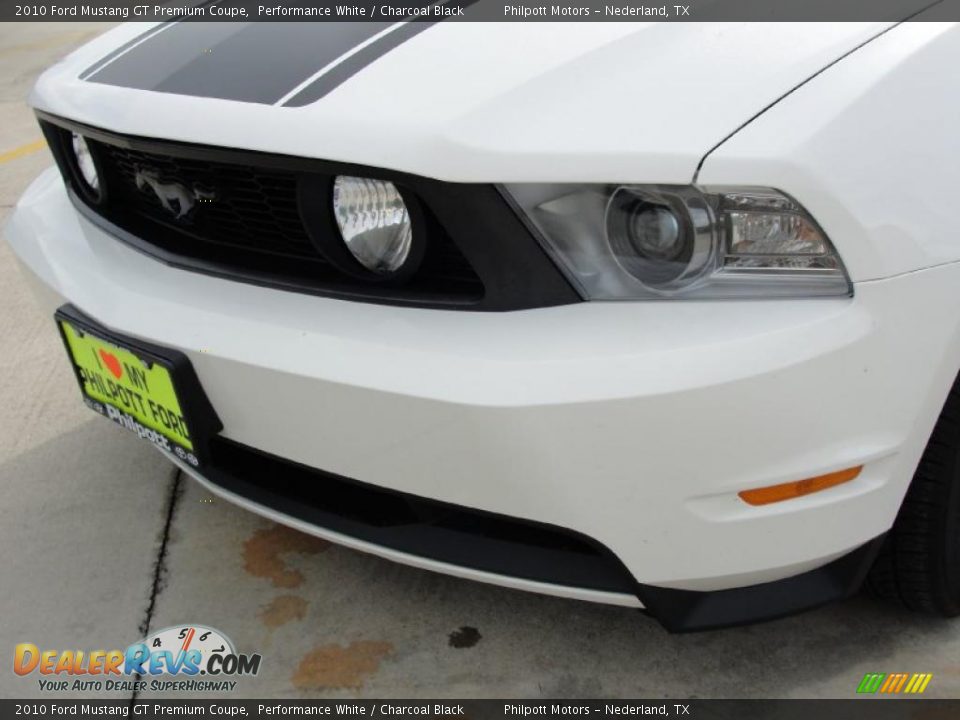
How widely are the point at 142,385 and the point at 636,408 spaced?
3.10 feet

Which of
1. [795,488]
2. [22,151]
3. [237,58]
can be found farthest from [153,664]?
[22,151]

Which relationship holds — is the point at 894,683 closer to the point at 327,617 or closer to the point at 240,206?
the point at 327,617

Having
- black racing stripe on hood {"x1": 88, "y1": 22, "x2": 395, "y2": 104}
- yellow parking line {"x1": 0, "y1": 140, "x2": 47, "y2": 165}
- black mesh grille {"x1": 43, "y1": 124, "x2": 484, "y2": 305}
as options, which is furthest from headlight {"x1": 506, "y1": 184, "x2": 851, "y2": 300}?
yellow parking line {"x1": 0, "y1": 140, "x2": 47, "y2": 165}

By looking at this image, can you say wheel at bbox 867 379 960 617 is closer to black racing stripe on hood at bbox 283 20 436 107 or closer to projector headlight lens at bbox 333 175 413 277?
projector headlight lens at bbox 333 175 413 277

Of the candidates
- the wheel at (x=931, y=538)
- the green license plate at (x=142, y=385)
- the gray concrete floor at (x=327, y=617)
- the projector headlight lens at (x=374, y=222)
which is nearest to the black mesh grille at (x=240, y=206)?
the projector headlight lens at (x=374, y=222)

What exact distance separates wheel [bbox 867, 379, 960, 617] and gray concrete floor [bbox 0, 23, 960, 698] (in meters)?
0.12

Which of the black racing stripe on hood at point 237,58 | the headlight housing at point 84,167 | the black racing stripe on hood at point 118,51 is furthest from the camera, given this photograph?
the headlight housing at point 84,167

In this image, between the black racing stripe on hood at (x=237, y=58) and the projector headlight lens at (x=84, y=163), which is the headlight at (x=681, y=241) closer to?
the black racing stripe on hood at (x=237, y=58)

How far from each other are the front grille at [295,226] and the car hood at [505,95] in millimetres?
48

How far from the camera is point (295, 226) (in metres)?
1.75

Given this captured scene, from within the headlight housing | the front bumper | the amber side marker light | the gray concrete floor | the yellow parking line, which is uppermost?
the headlight housing

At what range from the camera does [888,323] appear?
1.40 m

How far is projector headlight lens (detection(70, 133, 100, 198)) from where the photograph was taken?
2244 millimetres

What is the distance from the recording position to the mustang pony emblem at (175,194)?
189 centimetres
